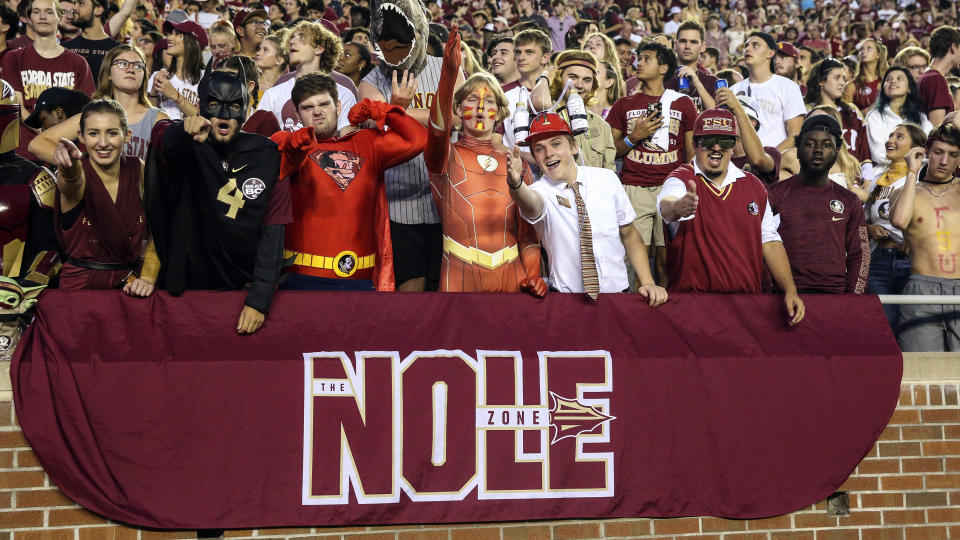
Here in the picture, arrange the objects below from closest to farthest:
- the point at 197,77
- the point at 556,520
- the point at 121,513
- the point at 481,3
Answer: the point at 121,513 → the point at 556,520 → the point at 197,77 → the point at 481,3

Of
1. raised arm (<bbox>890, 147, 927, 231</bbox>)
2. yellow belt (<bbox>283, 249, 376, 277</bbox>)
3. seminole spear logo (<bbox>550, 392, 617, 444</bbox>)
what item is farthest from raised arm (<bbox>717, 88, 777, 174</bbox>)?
yellow belt (<bbox>283, 249, 376, 277</bbox>)

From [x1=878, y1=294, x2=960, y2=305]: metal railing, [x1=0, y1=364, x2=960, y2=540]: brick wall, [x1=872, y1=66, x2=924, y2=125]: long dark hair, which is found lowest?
[x1=0, y1=364, x2=960, y2=540]: brick wall

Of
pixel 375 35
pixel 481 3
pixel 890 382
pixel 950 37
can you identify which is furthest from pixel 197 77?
pixel 481 3

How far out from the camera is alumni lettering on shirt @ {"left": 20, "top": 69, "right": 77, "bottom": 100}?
815 centimetres

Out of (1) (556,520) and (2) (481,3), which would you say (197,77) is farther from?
(2) (481,3)

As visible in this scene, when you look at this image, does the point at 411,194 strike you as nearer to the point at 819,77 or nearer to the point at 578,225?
the point at 578,225

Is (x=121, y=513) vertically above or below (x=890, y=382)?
below

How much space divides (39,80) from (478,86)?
395 cm

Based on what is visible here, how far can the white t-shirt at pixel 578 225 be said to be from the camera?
5.95 m

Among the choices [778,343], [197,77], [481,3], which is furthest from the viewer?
[481,3]

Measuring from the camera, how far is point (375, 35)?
6355mm

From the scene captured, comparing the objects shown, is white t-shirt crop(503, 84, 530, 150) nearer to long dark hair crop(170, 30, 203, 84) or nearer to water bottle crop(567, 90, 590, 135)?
water bottle crop(567, 90, 590, 135)

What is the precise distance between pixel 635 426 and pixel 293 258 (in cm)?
201

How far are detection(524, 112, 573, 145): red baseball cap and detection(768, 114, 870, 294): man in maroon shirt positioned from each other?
164 centimetres
